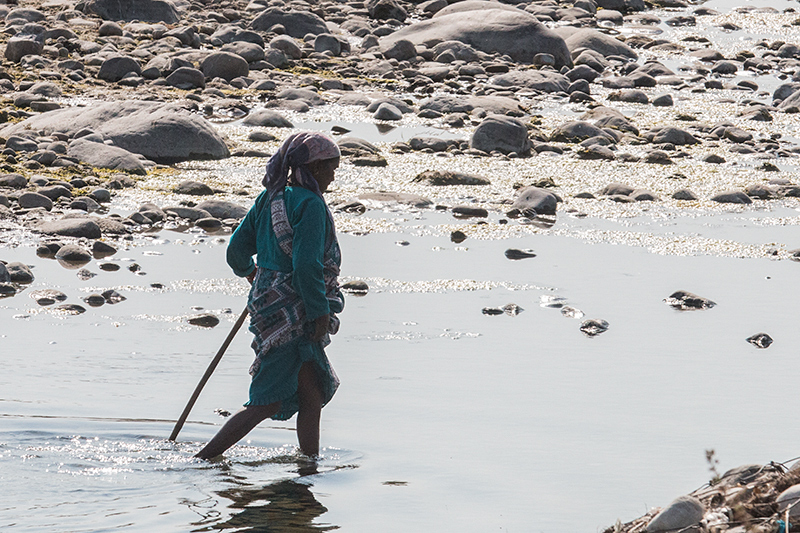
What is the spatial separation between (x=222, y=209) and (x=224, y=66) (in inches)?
299

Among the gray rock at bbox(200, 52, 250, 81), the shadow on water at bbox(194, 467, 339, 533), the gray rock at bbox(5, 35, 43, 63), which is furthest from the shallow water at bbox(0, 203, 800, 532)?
the gray rock at bbox(5, 35, 43, 63)

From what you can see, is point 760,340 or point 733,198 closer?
point 760,340

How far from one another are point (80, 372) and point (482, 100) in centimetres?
1040

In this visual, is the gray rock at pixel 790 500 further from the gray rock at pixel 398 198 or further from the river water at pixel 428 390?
the gray rock at pixel 398 198

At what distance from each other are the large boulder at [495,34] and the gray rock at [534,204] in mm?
9695

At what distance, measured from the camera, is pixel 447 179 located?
11766 mm

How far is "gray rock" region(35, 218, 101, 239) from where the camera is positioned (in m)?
9.22

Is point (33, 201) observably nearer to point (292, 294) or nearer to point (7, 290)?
point (7, 290)

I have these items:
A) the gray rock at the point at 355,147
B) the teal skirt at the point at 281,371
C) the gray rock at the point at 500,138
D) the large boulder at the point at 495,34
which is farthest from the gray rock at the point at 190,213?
the large boulder at the point at 495,34

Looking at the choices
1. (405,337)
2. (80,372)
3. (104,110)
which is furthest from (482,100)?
(80,372)

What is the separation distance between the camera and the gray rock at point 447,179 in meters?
11.7

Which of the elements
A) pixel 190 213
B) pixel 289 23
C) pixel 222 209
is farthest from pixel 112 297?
pixel 289 23

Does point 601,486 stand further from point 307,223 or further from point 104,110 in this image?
point 104,110

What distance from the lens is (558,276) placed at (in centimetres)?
859
